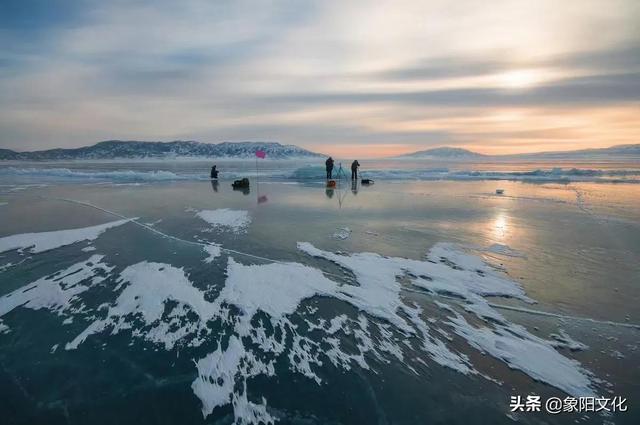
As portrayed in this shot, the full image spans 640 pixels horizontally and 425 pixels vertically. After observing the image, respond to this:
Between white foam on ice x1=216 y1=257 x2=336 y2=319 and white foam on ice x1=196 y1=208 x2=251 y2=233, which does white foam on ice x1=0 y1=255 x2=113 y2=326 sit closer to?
white foam on ice x1=216 y1=257 x2=336 y2=319

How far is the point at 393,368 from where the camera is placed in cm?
445

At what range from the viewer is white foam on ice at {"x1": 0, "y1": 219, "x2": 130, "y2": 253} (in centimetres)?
935

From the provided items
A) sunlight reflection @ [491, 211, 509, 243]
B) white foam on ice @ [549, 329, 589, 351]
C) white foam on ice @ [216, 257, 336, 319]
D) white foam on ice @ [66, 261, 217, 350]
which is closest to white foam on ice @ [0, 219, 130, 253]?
white foam on ice @ [66, 261, 217, 350]

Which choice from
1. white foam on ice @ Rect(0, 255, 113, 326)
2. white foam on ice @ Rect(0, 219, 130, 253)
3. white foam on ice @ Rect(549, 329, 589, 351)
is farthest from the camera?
white foam on ice @ Rect(0, 219, 130, 253)

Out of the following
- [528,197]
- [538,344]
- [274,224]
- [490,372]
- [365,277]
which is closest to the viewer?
[490,372]

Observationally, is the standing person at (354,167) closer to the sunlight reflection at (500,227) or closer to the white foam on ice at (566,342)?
the sunlight reflection at (500,227)

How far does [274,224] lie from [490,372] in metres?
9.33

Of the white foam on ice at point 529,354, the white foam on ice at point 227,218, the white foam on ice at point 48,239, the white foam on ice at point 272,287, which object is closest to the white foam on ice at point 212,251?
the white foam on ice at point 272,287

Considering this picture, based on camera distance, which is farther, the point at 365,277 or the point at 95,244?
the point at 95,244

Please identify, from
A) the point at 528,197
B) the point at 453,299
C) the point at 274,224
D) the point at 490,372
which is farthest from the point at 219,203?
the point at 528,197

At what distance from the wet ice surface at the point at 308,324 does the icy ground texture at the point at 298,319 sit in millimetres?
31

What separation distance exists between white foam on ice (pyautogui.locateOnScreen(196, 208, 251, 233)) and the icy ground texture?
3.94m

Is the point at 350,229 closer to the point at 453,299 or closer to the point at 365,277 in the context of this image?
the point at 365,277

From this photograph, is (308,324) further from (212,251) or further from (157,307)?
(212,251)
